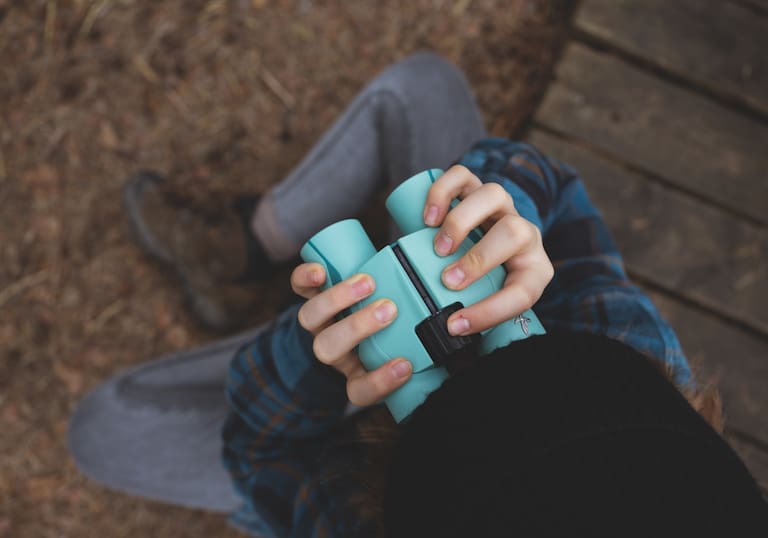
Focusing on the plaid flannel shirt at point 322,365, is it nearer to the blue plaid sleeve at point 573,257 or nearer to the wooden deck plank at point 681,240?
the blue plaid sleeve at point 573,257

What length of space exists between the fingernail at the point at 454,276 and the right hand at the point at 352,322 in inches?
2.3

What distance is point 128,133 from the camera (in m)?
1.51

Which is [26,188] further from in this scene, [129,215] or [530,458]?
[530,458]

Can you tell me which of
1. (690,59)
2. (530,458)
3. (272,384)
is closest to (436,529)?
(530,458)

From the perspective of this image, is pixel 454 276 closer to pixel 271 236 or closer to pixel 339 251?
pixel 339 251

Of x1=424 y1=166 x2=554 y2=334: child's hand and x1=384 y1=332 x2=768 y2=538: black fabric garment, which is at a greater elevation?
x1=424 y1=166 x2=554 y2=334: child's hand

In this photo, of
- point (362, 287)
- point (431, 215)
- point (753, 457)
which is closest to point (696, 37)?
point (753, 457)

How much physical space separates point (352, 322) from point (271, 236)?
70cm

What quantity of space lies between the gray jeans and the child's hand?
1.77ft

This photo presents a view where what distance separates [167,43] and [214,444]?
974 mm

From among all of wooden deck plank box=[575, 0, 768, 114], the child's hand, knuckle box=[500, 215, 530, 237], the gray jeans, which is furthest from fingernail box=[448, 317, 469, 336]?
wooden deck plank box=[575, 0, 768, 114]

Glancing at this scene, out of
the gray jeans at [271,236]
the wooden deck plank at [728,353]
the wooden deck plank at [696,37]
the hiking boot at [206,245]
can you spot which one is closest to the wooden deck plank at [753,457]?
the wooden deck plank at [728,353]

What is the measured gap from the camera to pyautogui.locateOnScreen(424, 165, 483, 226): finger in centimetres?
63

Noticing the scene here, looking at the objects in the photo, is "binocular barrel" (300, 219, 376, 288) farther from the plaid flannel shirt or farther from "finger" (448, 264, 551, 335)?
the plaid flannel shirt
